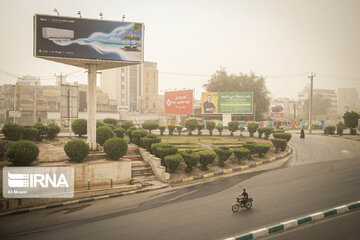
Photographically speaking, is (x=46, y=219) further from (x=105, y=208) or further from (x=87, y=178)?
(x=87, y=178)

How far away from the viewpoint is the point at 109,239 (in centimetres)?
820

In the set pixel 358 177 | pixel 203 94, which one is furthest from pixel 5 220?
pixel 203 94

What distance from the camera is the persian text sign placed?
40.9 ft

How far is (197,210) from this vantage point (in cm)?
1054

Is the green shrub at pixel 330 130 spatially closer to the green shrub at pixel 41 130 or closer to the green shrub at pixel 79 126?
the green shrub at pixel 79 126

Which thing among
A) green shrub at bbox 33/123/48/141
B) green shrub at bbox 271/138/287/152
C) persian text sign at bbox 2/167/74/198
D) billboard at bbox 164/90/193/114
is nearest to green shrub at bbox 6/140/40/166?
persian text sign at bbox 2/167/74/198

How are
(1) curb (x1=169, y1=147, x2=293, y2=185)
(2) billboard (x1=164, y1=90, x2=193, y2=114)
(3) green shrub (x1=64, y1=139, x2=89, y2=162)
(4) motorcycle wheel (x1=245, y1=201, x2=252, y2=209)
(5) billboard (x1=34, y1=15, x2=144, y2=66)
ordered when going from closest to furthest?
1. (4) motorcycle wheel (x1=245, y1=201, x2=252, y2=209)
2. (3) green shrub (x1=64, y1=139, x2=89, y2=162)
3. (5) billboard (x1=34, y1=15, x2=144, y2=66)
4. (1) curb (x1=169, y1=147, x2=293, y2=185)
5. (2) billboard (x1=164, y1=90, x2=193, y2=114)

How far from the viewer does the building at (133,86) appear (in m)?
86.1

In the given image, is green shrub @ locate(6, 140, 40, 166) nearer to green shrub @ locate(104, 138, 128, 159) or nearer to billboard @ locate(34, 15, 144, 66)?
green shrub @ locate(104, 138, 128, 159)

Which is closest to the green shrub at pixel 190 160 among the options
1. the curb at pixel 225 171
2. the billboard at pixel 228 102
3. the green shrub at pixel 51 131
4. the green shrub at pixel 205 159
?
the green shrub at pixel 205 159

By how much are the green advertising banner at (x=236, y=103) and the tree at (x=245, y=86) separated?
19.1 m

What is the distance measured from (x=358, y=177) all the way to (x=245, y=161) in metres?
7.55

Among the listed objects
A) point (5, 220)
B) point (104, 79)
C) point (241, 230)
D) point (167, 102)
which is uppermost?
point (104, 79)

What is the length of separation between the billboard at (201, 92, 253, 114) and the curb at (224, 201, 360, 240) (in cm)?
4115
